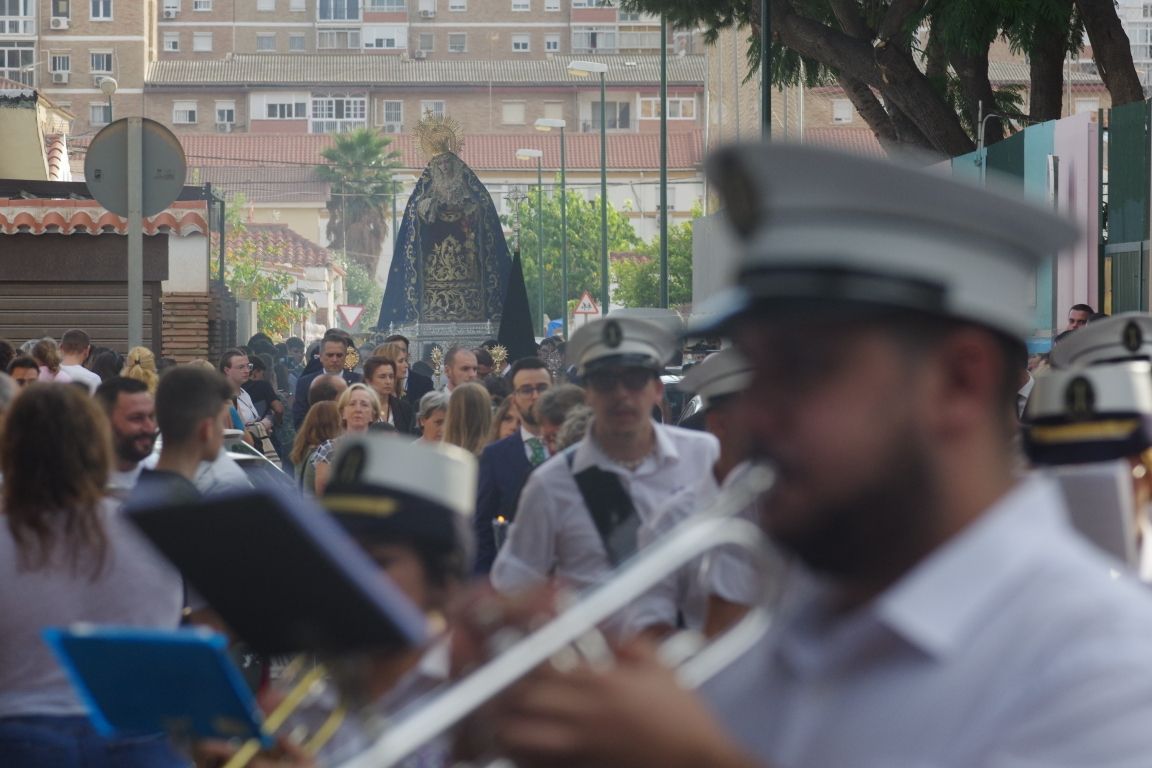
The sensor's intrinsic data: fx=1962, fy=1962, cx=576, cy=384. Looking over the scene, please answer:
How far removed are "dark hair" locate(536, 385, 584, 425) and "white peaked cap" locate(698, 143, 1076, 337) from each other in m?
6.35

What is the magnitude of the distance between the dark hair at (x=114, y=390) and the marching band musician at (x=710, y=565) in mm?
2054

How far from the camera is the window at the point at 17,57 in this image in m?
104

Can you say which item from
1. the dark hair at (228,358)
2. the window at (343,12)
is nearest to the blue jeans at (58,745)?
the dark hair at (228,358)

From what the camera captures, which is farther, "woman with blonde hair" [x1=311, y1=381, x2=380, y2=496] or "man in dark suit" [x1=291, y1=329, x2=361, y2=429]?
"man in dark suit" [x1=291, y1=329, x2=361, y2=429]

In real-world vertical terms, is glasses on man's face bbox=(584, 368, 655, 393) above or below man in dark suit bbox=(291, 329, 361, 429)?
above

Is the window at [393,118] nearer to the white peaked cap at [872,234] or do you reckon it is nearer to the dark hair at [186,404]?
the dark hair at [186,404]

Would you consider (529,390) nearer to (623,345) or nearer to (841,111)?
(623,345)

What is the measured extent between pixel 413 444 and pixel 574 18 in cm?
11348

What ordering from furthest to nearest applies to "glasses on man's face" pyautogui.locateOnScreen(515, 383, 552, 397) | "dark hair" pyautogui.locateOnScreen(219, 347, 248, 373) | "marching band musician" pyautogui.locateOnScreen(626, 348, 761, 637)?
"dark hair" pyautogui.locateOnScreen(219, 347, 248, 373) → "glasses on man's face" pyautogui.locateOnScreen(515, 383, 552, 397) → "marching band musician" pyautogui.locateOnScreen(626, 348, 761, 637)

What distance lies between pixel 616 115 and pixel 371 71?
14.1 m

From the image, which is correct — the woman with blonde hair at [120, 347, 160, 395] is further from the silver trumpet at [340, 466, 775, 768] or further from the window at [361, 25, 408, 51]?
the window at [361, 25, 408, 51]

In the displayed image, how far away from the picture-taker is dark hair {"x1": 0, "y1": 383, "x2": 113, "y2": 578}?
4730 mm

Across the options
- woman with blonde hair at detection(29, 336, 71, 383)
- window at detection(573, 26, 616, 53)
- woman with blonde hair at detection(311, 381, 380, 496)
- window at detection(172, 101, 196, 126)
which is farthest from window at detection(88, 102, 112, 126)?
woman with blonde hair at detection(311, 381, 380, 496)

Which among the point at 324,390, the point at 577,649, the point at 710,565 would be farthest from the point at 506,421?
the point at 577,649
